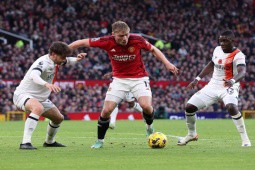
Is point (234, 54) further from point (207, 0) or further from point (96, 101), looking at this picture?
point (207, 0)

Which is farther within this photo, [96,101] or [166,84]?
[166,84]

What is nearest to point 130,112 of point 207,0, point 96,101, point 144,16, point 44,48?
point 96,101

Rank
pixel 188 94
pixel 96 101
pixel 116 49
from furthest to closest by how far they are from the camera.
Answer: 1. pixel 188 94
2. pixel 96 101
3. pixel 116 49

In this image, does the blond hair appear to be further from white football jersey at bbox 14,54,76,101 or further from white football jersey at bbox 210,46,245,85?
white football jersey at bbox 210,46,245,85

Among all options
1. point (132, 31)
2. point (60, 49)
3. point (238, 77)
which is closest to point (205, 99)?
point (238, 77)

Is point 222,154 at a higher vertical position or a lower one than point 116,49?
lower

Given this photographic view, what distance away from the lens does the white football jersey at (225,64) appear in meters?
14.4

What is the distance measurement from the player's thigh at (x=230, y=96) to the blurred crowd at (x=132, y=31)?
22.8 metres

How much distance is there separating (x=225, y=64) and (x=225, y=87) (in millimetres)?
473

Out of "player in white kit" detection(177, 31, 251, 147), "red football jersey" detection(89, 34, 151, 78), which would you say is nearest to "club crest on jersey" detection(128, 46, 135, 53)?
"red football jersey" detection(89, 34, 151, 78)

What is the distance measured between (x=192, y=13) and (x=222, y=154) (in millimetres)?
38458

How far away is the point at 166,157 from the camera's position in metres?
11.5

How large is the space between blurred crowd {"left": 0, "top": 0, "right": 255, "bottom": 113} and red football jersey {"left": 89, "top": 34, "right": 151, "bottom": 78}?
2266 centimetres

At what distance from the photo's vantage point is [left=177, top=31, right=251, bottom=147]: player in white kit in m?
14.2
